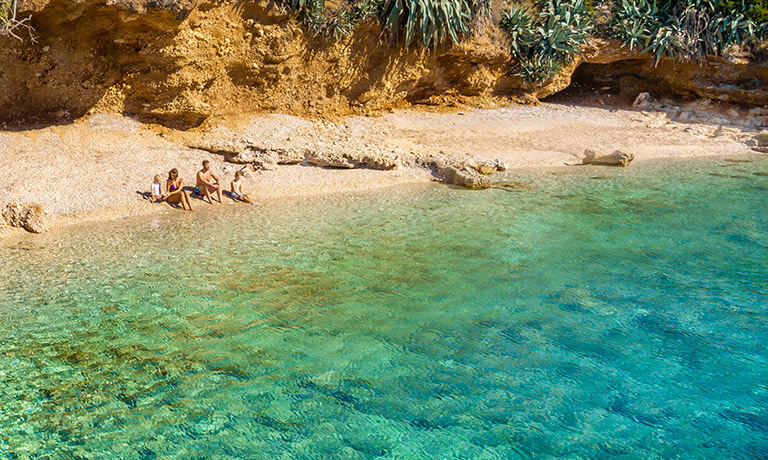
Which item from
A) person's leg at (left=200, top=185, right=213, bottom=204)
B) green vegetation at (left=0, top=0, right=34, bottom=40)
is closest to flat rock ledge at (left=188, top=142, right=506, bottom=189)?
person's leg at (left=200, top=185, right=213, bottom=204)

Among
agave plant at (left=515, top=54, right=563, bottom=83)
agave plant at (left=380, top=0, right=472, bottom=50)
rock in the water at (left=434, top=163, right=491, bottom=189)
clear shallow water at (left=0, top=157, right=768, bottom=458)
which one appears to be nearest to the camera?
clear shallow water at (left=0, top=157, right=768, bottom=458)

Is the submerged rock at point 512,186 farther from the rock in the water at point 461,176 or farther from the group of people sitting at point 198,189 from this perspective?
the group of people sitting at point 198,189

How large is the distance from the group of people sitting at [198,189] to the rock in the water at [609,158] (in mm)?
9966

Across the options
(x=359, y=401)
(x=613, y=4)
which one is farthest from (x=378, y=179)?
(x=613, y=4)

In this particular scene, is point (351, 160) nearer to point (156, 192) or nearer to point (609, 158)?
point (156, 192)

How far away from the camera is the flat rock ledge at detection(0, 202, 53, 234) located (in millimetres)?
11258

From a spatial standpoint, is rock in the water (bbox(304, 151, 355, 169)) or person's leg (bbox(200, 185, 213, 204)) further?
rock in the water (bbox(304, 151, 355, 169))

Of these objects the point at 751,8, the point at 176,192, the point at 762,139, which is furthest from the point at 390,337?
the point at 751,8

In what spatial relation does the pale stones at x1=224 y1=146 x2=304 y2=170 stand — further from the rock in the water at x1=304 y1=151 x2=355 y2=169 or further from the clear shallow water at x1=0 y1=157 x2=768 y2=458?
the clear shallow water at x1=0 y1=157 x2=768 y2=458

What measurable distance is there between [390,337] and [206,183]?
7.68 meters

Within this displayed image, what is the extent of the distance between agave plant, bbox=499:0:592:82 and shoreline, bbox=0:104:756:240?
1.42m

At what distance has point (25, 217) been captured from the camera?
11.3 metres

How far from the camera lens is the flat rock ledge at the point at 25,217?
36.9ft

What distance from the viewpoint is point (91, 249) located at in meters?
10.4
